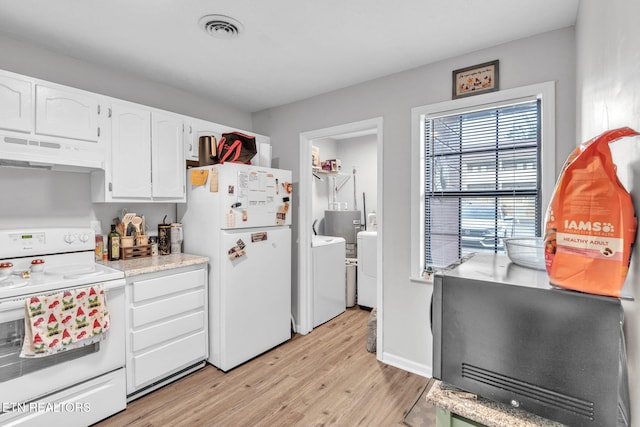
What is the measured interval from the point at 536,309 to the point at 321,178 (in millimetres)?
4160

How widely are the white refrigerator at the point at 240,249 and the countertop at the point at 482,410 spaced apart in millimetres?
2006

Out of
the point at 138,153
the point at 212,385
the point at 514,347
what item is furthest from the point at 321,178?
the point at 514,347

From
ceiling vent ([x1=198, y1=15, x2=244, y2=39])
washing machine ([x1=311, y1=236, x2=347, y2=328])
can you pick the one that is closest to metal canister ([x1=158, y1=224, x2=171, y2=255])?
washing machine ([x1=311, y1=236, x2=347, y2=328])

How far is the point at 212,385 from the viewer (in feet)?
7.76

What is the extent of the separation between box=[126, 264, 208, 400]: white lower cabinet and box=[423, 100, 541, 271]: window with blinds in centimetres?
189

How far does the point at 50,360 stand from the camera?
5.82 ft

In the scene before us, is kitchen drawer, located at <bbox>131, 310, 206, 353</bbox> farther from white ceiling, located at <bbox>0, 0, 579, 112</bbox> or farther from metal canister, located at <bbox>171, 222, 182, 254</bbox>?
white ceiling, located at <bbox>0, 0, 579, 112</bbox>

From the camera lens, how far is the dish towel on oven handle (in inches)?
65.4

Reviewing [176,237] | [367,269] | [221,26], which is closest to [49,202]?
[176,237]

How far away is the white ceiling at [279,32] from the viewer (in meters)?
1.75

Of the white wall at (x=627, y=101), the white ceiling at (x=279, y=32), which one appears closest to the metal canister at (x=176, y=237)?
the white ceiling at (x=279, y=32)

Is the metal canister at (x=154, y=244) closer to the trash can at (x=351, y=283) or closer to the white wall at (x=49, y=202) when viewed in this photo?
the white wall at (x=49, y=202)

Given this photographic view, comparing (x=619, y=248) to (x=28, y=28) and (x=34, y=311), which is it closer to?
(x=34, y=311)

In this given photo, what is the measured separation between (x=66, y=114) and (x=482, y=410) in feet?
8.77
